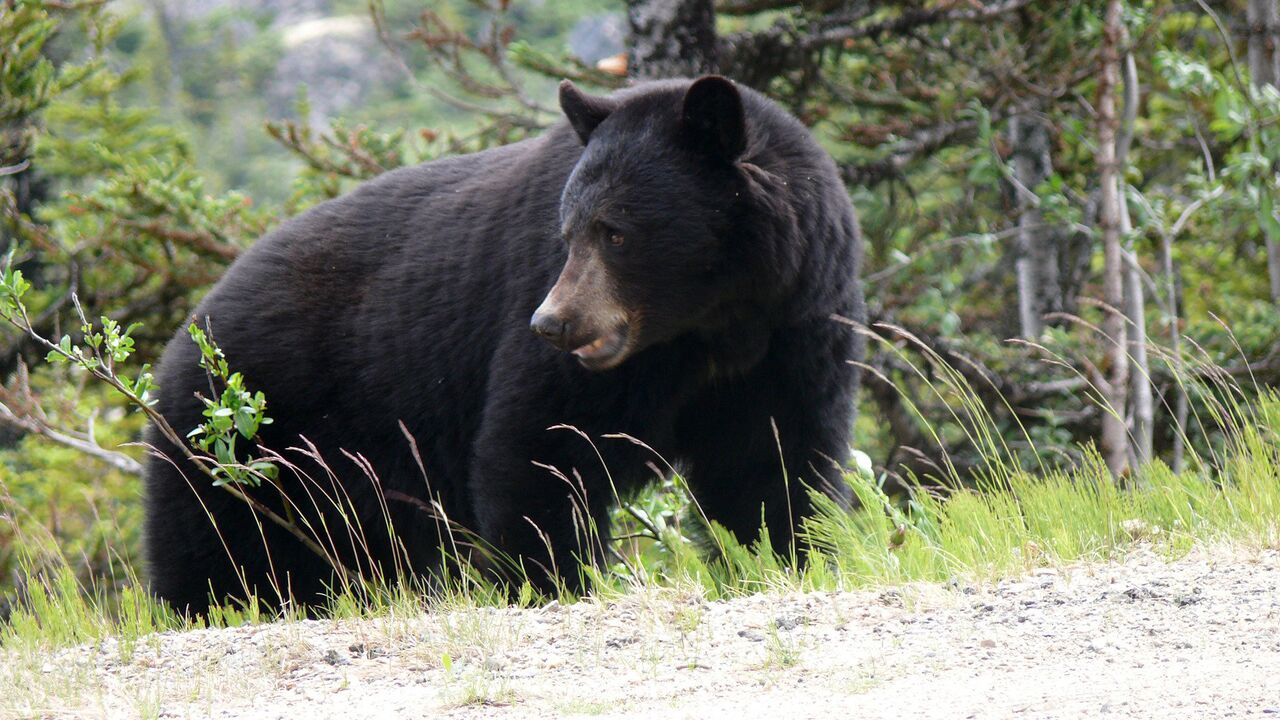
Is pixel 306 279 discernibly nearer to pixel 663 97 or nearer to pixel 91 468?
pixel 663 97

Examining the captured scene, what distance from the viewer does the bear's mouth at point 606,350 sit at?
13.3ft

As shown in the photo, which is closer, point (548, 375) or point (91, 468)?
point (548, 375)

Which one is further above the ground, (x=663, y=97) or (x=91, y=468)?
(x=663, y=97)

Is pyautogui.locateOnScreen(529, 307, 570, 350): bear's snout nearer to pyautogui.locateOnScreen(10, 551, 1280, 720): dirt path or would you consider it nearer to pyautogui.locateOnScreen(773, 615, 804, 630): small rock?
pyautogui.locateOnScreen(10, 551, 1280, 720): dirt path

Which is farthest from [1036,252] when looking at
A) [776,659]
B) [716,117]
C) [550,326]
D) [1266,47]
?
[776,659]

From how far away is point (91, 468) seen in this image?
991 centimetres

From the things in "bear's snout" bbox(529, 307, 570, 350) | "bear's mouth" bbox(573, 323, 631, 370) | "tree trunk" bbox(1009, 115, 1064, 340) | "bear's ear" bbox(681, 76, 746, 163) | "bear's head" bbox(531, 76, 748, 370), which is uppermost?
"bear's ear" bbox(681, 76, 746, 163)

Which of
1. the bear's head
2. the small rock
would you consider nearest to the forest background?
the bear's head

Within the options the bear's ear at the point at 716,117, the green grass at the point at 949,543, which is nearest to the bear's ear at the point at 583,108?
the bear's ear at the point at 716,117

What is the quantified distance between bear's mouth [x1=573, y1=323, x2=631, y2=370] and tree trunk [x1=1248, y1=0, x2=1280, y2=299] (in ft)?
17.7

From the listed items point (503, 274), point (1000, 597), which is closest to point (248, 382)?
point (503, 274)

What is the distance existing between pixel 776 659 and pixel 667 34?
448cm

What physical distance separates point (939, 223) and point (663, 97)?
559 cm

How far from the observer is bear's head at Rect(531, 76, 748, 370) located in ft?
13.7
